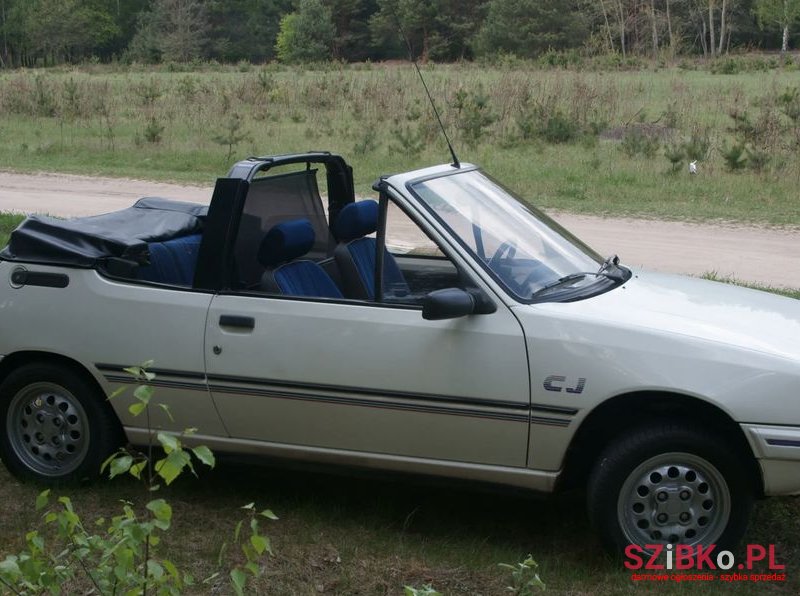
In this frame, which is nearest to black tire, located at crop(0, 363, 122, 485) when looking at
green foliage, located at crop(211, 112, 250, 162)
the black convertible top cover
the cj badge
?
the black convertible top cover

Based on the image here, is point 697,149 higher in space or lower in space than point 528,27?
lower

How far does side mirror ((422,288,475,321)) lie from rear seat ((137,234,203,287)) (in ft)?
4.61

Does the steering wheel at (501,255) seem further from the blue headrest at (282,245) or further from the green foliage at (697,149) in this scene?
the green foliage at (697,149)

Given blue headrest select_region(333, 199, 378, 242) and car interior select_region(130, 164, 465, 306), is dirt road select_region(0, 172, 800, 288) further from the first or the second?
blue headrest select_region(333, 199, 378, 242)

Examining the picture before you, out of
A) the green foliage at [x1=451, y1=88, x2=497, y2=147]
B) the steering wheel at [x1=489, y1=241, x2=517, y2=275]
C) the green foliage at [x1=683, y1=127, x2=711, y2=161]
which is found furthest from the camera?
the green foliage at [x1=451, y1=88, x2=497, y2=147]

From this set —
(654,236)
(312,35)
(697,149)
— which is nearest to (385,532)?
(654,236)

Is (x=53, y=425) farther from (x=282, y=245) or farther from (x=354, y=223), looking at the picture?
(x=354, y=223)

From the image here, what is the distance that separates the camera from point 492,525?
5.08 m

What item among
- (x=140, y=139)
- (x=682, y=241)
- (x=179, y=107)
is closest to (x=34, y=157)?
(x=140, y=139)

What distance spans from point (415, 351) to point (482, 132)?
1811cm

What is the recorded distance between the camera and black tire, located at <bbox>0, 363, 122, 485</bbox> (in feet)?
17.1

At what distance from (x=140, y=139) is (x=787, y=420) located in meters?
20.9

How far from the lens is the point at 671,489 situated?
4359mm

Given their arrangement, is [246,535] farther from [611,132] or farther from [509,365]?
[611,132]
